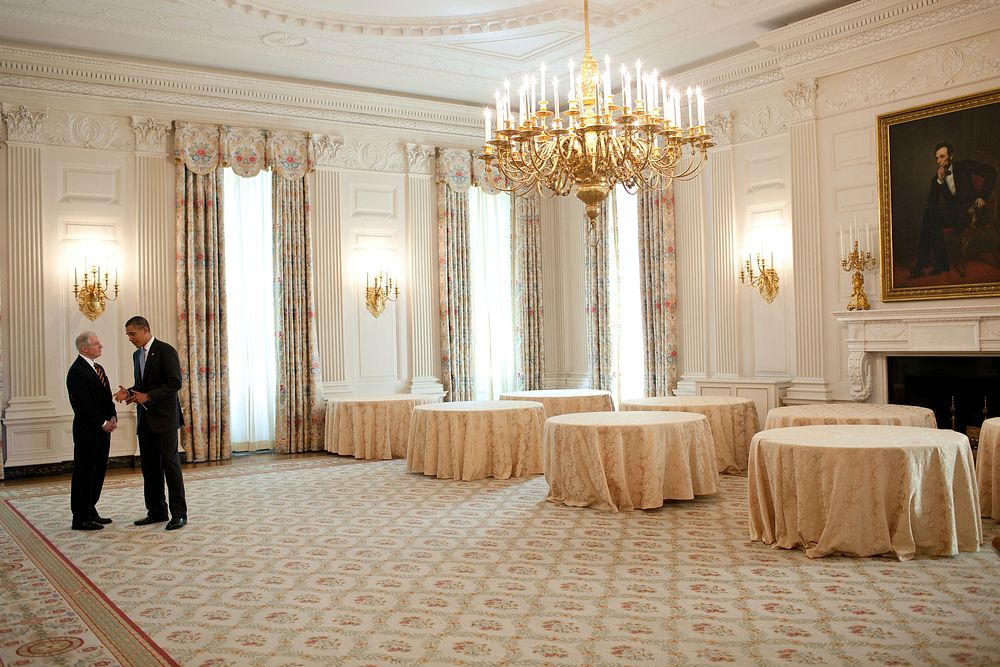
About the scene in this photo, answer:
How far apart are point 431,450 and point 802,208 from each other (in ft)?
14.4

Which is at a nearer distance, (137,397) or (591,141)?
(137,397)

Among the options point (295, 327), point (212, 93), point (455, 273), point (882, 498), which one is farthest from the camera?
point (455, 273)

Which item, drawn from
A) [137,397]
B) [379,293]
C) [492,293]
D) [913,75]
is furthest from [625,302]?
[137,397]

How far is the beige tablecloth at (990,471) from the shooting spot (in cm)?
560

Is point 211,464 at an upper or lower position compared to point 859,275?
A: lower

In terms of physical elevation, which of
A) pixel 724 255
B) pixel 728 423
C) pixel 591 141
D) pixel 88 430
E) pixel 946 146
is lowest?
pixel 728 423

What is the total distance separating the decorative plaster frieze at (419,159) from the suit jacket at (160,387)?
18.2 ft

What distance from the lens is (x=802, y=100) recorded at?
8.62 meters

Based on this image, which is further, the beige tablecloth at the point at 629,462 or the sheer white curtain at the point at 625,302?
the sheer white curtain at the point at 625,302

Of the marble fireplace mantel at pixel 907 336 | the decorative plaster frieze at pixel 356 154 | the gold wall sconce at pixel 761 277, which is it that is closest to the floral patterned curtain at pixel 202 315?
the decorative plaster frieze at pixel 356 154

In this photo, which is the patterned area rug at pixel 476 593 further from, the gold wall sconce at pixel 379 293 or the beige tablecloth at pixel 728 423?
the gold wall sconce at pixel 379 293

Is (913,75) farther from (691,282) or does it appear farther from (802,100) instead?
(691,282)

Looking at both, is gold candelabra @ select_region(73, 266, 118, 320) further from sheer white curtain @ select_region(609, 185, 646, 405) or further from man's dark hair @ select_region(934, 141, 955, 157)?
man's dark hair @ select_region(934, 141, 955, 157)

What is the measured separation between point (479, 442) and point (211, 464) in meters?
3.29
